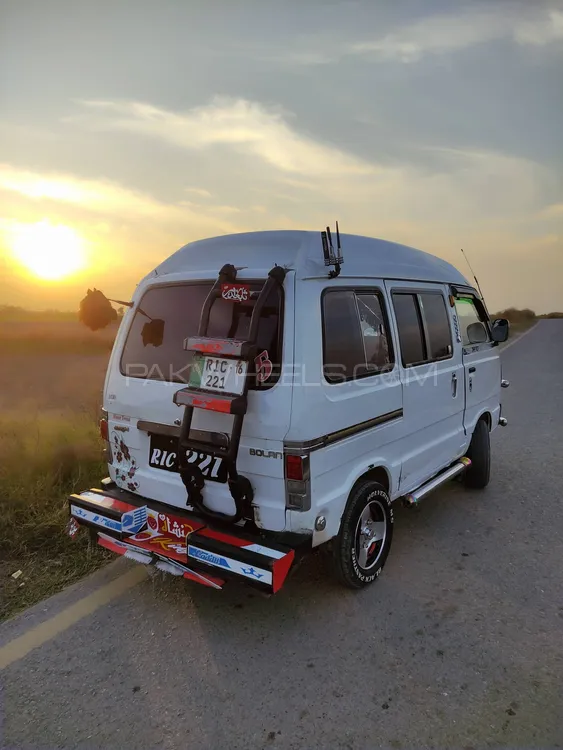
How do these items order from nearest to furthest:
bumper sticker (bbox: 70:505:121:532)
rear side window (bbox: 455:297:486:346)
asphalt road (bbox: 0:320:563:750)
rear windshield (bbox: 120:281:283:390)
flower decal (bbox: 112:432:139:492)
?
asphalt road (bbox: 0:320:563:750) < rear windshield (bbox: 120:281:283:390) < bumper sticker (bbox: 70:505:121:532) < flower decal (bbox: 112:432:139:492) < rear side window (bbox: 455:297:486:346)

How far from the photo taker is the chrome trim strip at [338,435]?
283 centimetres

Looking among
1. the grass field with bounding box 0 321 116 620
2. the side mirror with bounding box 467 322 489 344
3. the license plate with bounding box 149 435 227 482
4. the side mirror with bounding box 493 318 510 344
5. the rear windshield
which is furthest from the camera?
the side mirror with bounding box 493 318 510 344

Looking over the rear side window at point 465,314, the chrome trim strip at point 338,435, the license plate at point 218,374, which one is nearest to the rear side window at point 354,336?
the chrome trim strip at point 338,435

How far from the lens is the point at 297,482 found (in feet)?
9.40

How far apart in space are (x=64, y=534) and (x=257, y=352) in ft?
8.11

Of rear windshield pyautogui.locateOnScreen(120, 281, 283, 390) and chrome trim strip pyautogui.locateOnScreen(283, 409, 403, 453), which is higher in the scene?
rear windshield pyautogui.locateOnScreen(120, 281, 283, 390)

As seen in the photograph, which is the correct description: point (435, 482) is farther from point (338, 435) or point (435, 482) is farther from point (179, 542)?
point (179, 542)

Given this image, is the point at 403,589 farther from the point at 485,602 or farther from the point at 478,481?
the point at 478,481

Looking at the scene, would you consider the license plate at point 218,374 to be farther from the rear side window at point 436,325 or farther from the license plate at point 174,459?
the rear side window at point 436,325

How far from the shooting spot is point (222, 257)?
134 inches

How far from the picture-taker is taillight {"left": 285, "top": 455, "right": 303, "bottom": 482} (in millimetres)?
2842

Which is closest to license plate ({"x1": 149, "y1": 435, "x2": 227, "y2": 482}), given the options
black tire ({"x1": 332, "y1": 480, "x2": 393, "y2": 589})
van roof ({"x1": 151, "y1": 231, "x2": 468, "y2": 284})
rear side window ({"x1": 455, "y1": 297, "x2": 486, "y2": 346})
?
black tire ({"x1": 332, "y1": 480, "x2": 393, "y2": 589})

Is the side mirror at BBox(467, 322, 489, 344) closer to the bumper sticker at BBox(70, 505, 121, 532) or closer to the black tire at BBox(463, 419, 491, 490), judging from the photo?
the black tire at BBox(463, 419, 491, 490)

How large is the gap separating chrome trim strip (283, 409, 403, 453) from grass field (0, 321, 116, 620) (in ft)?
6.78
